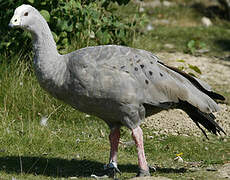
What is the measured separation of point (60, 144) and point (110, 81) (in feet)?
5.63

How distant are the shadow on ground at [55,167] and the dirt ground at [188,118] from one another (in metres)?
0.85

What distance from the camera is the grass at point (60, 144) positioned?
5.77 metres

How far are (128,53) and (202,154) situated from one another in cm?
200

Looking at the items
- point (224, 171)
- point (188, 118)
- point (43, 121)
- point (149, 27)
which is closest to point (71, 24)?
point (43, 121)

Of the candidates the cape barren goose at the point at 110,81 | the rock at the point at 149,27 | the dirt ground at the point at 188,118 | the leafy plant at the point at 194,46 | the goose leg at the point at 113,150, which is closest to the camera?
the cape barren goose at the point at 110,81

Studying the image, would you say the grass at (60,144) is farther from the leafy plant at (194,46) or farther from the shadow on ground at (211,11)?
the shadow on ground at (211,11)

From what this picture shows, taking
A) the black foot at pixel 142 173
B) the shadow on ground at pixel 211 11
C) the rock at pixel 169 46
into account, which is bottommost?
the black foot at pixel 142 173

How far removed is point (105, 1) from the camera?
816cm

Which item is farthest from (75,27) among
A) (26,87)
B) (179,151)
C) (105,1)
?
(179,151)

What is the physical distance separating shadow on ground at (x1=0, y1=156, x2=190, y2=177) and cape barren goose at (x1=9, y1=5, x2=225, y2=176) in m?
0.37

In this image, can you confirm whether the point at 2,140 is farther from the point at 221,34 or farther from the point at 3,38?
the point at 221,34

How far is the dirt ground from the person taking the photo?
7.38m

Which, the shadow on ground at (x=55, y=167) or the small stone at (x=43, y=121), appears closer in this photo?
the shadow on ground at (x=55, y=167)

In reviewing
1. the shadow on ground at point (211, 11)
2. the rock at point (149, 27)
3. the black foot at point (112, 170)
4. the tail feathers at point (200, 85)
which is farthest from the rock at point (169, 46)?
the black foot at point (112, 170)
